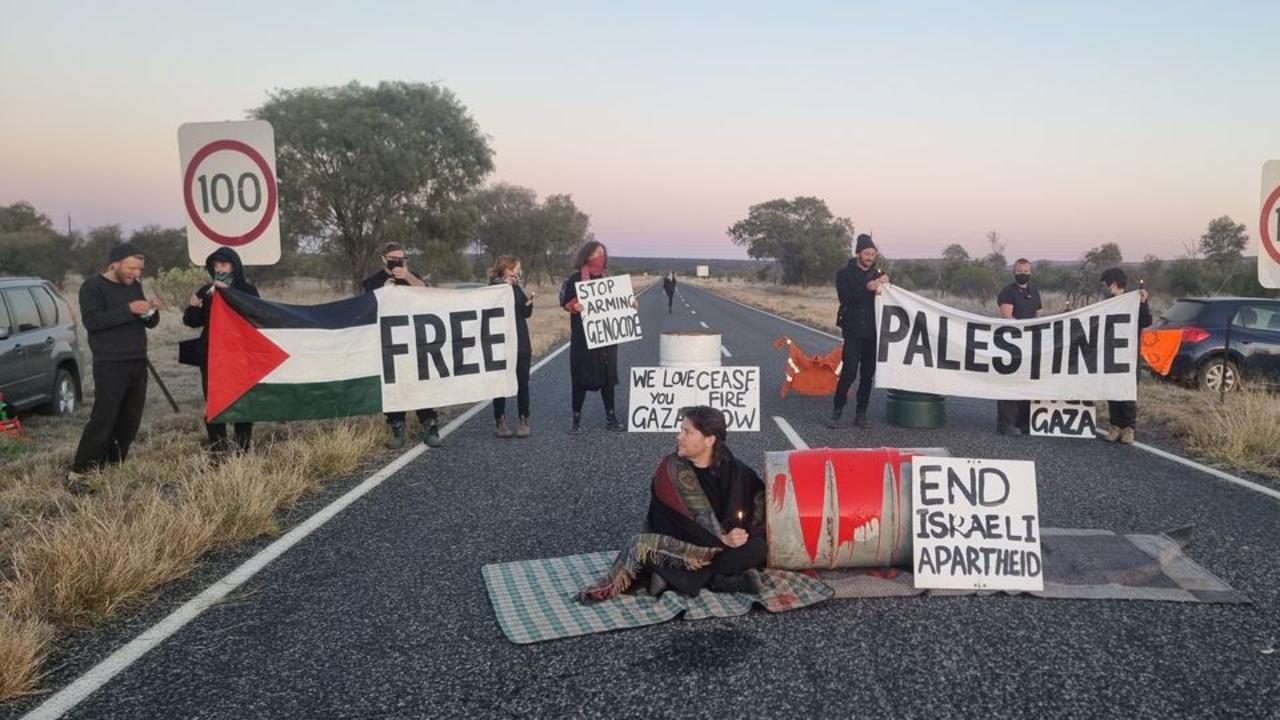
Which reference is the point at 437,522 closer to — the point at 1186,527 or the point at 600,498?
the point at 600,498

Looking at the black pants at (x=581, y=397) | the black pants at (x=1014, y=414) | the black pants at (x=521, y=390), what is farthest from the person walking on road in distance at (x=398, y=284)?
the black pants at (x=1014, y=414)

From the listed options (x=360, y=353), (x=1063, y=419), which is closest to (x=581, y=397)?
(x=360, y=353)

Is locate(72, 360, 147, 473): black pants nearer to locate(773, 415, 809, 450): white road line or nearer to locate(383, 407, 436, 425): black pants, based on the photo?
locate(383, 407, 436, 425): black pants

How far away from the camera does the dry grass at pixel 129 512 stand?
4699 millimetres

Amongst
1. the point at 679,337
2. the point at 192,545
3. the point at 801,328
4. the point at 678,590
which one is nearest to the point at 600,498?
the point at 678,590

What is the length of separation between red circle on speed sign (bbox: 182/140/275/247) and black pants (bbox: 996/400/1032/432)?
769 centimetres

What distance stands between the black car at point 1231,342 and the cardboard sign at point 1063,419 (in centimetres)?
468

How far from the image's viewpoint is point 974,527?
5141mm

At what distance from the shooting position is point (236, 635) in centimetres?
454

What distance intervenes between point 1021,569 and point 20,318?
37.6 feet

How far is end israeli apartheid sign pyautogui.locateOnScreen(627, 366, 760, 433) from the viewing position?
10.1 m

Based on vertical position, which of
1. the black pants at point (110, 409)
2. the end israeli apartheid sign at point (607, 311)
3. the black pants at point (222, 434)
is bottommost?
the black pants at point (222, 434)

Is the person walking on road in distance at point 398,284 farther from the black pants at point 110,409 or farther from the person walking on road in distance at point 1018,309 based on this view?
the person walking on road in distance at point 1018,309

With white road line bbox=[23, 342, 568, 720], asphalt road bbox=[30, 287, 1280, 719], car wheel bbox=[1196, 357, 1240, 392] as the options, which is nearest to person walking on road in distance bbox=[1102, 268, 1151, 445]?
asphalt road bbox=[30, 287, 1280, 719]
